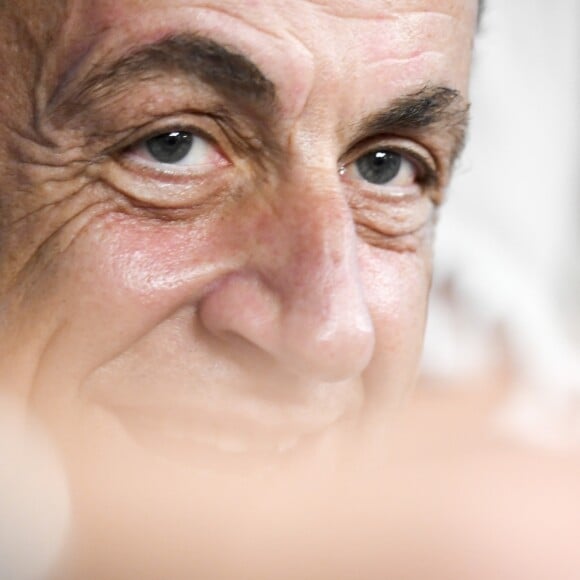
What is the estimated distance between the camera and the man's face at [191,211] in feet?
3.84

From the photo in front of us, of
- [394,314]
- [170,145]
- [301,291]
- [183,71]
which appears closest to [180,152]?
[170,145]

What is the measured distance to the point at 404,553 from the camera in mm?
681

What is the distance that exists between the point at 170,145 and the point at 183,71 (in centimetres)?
12

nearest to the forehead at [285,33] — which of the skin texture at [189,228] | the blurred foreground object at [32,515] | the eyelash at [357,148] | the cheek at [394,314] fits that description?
the skin texture at [189,228]

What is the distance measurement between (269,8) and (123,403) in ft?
1.61

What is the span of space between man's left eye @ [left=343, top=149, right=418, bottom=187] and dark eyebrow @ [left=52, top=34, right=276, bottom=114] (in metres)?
0.23

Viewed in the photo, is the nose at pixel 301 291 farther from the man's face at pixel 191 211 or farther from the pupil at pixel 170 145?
the pupil at pixel 170 145

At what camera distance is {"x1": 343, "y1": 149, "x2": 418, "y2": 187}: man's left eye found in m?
1.39

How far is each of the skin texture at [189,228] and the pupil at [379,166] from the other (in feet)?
0.38

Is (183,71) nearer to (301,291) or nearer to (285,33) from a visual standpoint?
(285,33)

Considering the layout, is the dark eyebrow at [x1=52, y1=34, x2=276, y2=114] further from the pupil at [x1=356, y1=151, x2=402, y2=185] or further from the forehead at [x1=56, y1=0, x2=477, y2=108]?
the pupil at [x1=356, y1=151, x2=402, y2=185]

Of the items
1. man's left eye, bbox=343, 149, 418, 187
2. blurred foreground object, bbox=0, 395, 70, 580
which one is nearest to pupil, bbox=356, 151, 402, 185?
man's left eye, bbox=343, 149, 418, 187

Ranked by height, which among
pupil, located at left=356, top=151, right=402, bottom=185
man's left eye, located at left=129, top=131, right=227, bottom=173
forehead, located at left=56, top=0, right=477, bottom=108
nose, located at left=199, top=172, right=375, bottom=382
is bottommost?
nose, located at left=199, top=172, right=375, bottom=382

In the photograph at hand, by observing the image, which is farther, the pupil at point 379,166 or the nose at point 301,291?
the pupil at point 379,166
